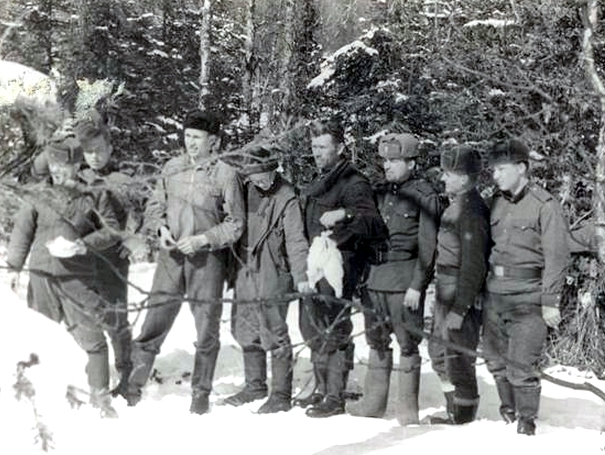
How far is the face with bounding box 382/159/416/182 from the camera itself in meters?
5.97

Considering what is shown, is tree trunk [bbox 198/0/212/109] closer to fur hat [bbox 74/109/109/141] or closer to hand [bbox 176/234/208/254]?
fur hat [bbox 74/109/109/141]

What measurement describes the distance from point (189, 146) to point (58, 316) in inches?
59.3

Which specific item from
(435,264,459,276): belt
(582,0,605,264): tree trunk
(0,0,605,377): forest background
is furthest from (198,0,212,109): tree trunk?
(435,264,459,276): belt

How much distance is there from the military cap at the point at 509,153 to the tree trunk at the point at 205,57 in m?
13.2

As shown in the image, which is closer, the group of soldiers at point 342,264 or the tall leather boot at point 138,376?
the group of soldiers at point 342,264

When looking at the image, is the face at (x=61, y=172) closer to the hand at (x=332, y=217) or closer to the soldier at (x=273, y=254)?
the soldier at (x=273, y=254)

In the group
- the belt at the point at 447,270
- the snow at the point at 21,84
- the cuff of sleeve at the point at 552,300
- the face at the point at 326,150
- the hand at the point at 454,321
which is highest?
the snow at the point at 21,84

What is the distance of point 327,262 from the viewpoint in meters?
5.93

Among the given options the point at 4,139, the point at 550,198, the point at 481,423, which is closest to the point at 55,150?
the point at 4,139

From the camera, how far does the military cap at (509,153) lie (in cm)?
539

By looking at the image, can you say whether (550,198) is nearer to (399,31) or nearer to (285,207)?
(285,207)

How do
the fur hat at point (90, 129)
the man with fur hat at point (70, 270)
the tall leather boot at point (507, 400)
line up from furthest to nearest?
the tall leather boot at point (507, 400) → the man with fur hat at point (70, 270) → the fur hat at point (90, 129)

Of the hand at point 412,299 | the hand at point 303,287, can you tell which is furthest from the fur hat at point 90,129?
the hand at point 412,299

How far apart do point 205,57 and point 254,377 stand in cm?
1350
